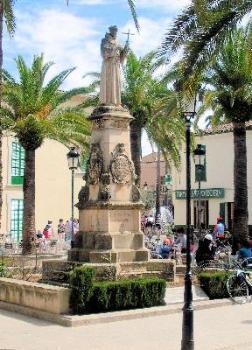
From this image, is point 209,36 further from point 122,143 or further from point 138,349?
point 138,349

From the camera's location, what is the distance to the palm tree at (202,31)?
11.9 metres

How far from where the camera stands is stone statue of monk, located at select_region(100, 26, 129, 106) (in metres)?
14.4

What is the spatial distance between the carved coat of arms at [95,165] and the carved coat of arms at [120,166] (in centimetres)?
30

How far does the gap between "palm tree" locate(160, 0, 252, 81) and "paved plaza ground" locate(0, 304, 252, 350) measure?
4995 millimetres

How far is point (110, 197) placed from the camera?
13.8 meters

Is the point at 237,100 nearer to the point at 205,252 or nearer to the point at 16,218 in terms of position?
the point at 205,252

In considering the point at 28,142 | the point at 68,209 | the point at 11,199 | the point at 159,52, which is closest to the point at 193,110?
the point at 159,52

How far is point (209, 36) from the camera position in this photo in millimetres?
12031

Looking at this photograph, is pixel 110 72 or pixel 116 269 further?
pixel 110 72

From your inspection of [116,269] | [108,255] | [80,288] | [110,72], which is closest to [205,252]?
[108,255]

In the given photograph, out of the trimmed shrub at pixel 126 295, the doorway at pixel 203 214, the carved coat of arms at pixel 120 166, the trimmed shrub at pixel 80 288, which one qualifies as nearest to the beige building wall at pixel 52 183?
the doorway at pixel 203 214

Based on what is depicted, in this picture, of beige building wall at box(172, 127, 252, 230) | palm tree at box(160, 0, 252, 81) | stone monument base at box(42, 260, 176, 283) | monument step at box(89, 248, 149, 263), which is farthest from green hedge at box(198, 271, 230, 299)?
beige building wall at box(172, 127, 252, 230)

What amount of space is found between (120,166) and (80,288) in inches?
156

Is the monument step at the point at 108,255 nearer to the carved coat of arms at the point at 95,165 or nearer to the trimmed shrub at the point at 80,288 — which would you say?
the carved coat of arms at the point at 95,165
